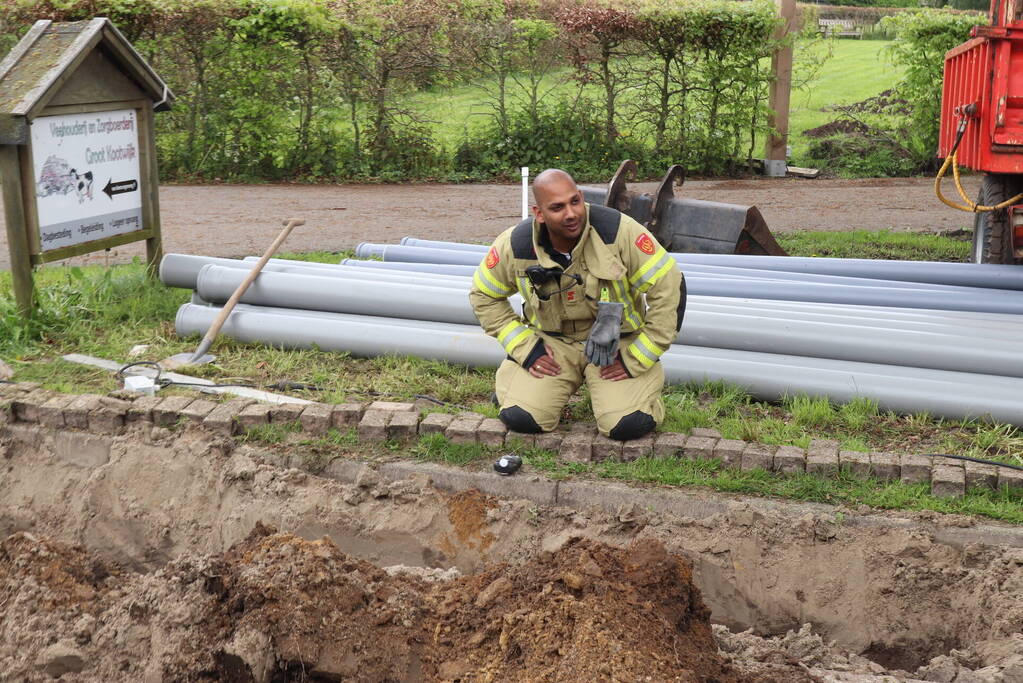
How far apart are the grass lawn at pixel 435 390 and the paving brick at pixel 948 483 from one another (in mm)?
78

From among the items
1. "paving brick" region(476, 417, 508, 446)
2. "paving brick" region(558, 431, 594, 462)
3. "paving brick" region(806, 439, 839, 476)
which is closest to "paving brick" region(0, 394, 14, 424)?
"paving brick" region(476, 417, 508, 446)

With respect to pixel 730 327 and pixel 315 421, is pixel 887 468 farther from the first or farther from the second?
pixel 315 421

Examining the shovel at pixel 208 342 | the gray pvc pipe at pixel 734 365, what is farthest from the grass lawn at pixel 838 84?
the shovel at pixel 208 342

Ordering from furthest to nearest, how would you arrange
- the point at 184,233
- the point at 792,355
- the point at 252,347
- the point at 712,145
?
the point at 712,145, the point at 184,233, the point at 252,347, the point at 792,355

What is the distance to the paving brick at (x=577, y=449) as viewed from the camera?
5047 millimetres

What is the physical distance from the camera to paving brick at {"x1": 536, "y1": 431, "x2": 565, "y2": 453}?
512 centimetres

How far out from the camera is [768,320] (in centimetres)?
601

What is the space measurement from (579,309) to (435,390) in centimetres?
118

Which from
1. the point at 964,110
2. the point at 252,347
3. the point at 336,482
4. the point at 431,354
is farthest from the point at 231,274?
the point at 964,110

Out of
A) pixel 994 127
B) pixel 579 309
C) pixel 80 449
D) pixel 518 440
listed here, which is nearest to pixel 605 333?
pixel 579 309

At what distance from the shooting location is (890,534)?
436 centimetres

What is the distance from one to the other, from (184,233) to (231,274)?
440cm

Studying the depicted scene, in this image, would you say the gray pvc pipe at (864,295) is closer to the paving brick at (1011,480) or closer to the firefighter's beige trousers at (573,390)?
the firefighter's beige trousers at (573,390)

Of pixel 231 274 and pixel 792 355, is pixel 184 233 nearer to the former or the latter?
pixel 231 274
